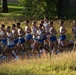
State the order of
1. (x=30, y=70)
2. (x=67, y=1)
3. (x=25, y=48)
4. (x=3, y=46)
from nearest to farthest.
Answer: (x=30, y=70) → (x=3, y=46) → (x=25, y=48) → (x=67, y=1)

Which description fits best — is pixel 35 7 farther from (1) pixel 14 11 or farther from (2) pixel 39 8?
(1) pixel 14 11

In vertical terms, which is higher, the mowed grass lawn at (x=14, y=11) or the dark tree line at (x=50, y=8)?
the dark tree line at (x=50, y=8)

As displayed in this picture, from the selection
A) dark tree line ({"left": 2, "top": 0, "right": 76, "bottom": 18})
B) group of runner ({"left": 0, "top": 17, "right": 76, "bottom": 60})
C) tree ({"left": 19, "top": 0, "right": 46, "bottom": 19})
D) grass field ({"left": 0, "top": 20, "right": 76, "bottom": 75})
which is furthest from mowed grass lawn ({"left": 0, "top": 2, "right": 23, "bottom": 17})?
grass field ({"left": 0, "top": 20, "right": 76, "bottom": 75})

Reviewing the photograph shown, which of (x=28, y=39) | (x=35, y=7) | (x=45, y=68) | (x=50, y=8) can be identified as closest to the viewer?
(x=45, y=68)

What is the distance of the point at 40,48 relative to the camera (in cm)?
1666

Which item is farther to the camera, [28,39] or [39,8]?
[39,8]

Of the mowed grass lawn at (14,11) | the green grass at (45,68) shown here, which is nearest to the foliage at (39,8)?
the mowed grass lawn at (14,11)

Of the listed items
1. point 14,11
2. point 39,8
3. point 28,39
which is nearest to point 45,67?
point 28,39

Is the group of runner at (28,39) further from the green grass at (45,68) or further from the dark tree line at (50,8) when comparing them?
the dark tree line at (50,8)

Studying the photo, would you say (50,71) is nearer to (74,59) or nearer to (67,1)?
(74,59)

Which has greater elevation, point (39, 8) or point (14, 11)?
point (39, 8)

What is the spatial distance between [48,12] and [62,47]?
876 cm

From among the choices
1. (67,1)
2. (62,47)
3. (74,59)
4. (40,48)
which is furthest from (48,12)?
(74,59)

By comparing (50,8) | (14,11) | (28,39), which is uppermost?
(50,8)
